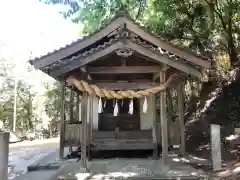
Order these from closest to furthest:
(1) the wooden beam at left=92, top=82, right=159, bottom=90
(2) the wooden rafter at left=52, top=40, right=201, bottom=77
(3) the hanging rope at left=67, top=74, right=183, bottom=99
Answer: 1. (2) the wooden rafter at left=52, top=40, right=201, bottom=77
2. (3) the hanging rope at left=67, top=74, right=183, bottom=99
3. (1) the wooden beam at left=92, top=82, right=159, bottom=90

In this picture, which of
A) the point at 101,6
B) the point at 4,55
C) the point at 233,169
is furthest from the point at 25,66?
the point at 233,169

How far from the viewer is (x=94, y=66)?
11.1 m

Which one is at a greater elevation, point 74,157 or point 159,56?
point 159,56

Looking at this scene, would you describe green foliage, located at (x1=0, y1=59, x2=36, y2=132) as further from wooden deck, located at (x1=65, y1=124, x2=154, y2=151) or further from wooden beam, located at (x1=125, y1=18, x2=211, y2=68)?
wooden beam, located at (x1=125, y1=18, x2=211, y2=68)

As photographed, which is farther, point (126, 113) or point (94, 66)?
point (126, 113)

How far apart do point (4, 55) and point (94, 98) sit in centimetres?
2827

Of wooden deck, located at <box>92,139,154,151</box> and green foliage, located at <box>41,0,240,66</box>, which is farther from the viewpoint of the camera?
green foliage, located at <box>41,0,240,66</box>

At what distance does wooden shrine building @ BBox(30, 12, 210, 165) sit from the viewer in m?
10.0

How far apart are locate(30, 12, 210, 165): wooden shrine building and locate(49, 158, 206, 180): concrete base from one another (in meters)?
0.56

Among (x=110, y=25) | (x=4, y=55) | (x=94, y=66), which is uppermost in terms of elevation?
(x=4, y=55)

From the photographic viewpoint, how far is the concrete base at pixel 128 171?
9055 mm

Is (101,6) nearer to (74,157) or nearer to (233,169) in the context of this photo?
(74,157)

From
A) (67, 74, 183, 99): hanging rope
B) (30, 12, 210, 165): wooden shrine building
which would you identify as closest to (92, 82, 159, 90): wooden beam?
(30, 12, 210, 165): wooden shrine building

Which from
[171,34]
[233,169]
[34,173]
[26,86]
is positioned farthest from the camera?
[26,86]
